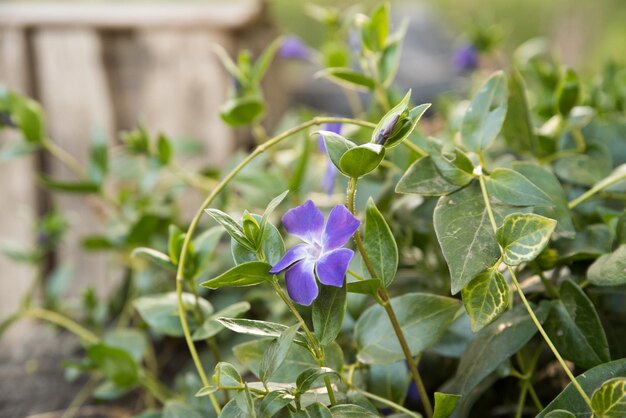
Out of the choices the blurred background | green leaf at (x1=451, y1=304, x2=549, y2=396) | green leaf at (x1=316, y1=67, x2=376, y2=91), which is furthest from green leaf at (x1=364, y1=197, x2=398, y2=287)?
the blurred background

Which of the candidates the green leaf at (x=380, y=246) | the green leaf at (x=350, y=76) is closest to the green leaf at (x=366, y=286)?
the green leaf at (x=380, y=246)

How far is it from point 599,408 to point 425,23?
3586 millimetres

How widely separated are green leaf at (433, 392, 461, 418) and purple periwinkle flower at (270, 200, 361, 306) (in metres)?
0.11

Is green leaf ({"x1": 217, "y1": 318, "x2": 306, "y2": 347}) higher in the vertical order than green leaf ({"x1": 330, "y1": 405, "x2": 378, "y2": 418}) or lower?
higher

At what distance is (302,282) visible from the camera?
465mm

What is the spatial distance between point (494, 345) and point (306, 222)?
0.19 meters

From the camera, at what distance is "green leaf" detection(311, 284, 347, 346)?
1.54ft

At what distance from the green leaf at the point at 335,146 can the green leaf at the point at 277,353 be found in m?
0.11

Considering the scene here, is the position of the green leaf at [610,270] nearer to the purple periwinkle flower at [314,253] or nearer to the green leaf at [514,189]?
the green leaf at [514,189]

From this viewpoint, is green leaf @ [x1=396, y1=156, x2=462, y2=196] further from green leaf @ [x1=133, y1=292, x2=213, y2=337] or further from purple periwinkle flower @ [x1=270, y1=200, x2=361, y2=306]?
green leaf @ [x1=133, y1=292, x2=213, y2=337]

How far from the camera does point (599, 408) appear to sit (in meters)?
0.46

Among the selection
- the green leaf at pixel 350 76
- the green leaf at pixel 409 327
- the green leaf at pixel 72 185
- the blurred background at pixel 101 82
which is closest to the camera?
the green leaf at pixel 409 327

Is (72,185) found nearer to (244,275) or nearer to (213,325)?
(213,325)

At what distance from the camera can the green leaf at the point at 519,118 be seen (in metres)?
0.70
